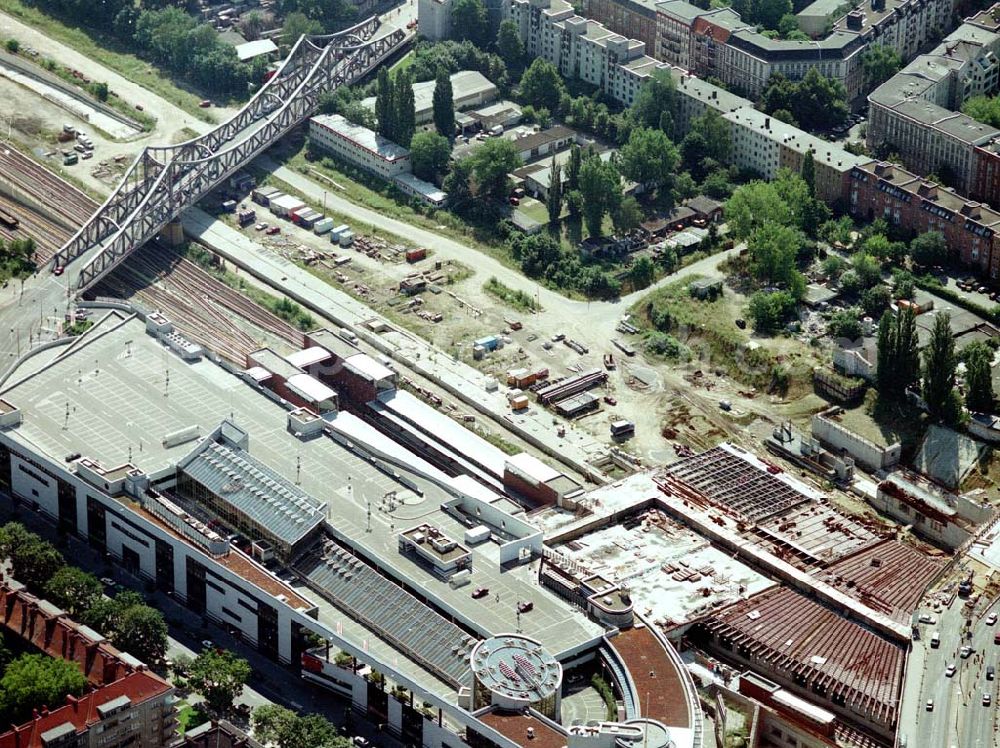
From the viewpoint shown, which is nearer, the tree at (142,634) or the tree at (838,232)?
the tree at (142,634)

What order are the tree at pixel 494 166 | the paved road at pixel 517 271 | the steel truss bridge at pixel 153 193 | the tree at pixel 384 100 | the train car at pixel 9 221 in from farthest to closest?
the tree at pixel 384 100, the tree at pixel 494 166, the train car at pixel 9 221, the steel truss bridge at pixel 153 193, the paved road at pixel 517 271

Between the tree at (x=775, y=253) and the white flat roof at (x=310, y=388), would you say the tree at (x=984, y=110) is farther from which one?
the white flat roof at (x=310, y=388)

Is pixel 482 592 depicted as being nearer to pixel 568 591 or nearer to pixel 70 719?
pixel 568 591

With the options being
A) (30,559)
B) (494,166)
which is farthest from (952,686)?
(494,166)

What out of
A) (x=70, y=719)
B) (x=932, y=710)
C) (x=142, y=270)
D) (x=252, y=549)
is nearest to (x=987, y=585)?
(x=932, y=710)

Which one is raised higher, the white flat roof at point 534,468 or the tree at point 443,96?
the tree at point 443,96

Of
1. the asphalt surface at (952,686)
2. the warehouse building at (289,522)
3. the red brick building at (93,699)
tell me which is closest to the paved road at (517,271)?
the warehouse building at (289,522)

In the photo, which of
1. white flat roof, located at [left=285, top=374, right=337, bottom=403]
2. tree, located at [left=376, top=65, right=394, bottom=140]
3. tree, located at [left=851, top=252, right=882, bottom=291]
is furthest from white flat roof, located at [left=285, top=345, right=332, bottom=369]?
tree, located at [left=851, top=252, right=882, bottom=291]

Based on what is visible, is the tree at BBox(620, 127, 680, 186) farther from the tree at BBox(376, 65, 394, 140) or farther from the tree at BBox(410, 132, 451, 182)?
the tree at BBox(376, 65, 394, 140)
